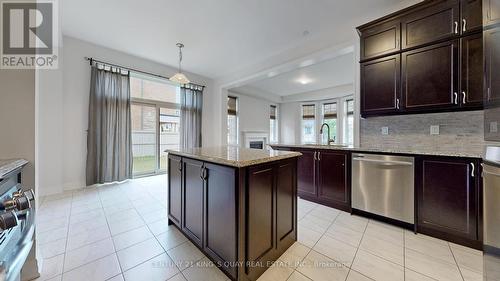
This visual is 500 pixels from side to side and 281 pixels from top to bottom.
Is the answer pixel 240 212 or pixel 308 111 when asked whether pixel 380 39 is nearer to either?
pixel 240 212

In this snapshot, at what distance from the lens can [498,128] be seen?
86 centimetres

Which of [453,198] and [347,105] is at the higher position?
[347,105]

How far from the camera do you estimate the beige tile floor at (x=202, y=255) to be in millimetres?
1447

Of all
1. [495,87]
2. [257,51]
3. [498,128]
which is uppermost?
[257,51]

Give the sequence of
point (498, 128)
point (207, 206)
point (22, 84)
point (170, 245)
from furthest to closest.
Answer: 1. point (170, 245)
2. point (207, 206)
3. point (22, 84)
4. point (498, 128)

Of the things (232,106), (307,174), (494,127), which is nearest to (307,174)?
(307,174)

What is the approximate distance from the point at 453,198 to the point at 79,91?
18.7 ft

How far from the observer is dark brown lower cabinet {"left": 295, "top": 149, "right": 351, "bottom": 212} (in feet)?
8.49

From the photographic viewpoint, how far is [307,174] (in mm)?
3010

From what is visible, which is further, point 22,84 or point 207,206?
point 207,206

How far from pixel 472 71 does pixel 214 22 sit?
321 centimetres

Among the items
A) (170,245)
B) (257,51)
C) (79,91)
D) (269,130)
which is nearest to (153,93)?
(79,91)

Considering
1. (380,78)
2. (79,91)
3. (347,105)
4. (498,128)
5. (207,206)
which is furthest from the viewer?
(347,105)

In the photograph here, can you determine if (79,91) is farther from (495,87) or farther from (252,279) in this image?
(495,87)
